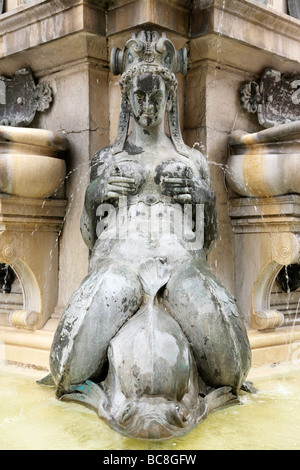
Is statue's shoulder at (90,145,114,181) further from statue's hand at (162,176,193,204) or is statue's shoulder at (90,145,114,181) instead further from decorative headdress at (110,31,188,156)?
statue's hand at (162,176,193,204)

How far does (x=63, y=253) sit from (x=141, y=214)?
1.22 m

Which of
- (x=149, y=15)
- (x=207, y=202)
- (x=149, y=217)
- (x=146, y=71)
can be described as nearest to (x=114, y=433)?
(x=149, y=217)

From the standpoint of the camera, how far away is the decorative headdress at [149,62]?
3.57m

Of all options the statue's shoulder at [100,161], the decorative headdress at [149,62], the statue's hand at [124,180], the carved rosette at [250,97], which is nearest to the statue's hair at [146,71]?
the decorative headdress at [149,62]

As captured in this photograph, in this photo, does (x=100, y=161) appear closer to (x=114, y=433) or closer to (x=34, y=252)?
(x=34, y=252)

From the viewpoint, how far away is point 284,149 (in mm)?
4215

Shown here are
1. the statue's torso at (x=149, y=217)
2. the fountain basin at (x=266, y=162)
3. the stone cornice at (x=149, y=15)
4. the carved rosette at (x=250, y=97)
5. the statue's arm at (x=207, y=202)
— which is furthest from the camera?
the carved rosette at (x=250, y=97)

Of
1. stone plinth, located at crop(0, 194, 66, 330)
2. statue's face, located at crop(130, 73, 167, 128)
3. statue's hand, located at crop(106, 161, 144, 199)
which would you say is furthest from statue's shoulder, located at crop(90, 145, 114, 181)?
stone plinth, located at crop(0, 194, 66, 330)

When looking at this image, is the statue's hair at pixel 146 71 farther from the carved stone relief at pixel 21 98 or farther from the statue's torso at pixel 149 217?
the carved stone relief at pixel 21 98

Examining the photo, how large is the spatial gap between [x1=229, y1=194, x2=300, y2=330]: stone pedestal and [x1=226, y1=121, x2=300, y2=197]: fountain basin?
0.11 m

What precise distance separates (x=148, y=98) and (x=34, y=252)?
5.30 ft
